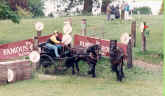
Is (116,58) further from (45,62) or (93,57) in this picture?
(45,62)

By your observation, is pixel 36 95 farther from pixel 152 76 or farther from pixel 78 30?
pixel 78 30

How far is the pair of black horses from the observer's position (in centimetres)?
1634

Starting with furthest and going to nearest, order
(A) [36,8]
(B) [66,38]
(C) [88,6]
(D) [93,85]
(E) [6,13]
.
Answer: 1. (A) [36,8]
2. (C) [88,6]
3. (E) [6,13]
4. (B) [66,38]
5. (D) [93,85]

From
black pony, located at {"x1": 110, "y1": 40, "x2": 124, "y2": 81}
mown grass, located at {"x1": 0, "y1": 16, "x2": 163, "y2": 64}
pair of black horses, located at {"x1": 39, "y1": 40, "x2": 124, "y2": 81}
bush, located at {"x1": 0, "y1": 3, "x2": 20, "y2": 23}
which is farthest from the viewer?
bush, located at {"x1": 0, "y1": 3, "x2": 20, "y2": 23}

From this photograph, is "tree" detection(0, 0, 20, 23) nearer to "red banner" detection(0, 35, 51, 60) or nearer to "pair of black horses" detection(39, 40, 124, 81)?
"red banner" detection(0, 35, 51, 60)

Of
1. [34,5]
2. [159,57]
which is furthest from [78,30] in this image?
[34,5]

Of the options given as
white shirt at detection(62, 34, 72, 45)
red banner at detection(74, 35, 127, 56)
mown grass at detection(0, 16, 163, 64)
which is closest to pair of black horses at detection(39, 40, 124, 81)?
white shirt at detection(62, 34, 72, 45)

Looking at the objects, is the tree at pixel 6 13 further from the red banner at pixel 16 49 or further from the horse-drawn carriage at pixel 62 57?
the horse-drawn carriage at pixel 62 57

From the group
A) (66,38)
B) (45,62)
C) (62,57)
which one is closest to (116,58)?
(66,38)

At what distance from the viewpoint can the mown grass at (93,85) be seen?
13969 mm

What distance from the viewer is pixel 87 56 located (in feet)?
57.3

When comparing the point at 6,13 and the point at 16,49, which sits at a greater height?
the point at 6,13

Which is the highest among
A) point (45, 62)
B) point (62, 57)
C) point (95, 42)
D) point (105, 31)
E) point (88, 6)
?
point (88, 6)

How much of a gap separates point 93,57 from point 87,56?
0.27 m
